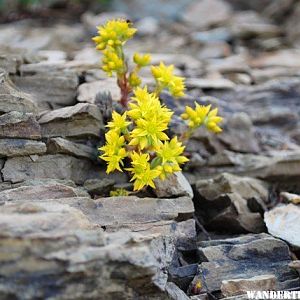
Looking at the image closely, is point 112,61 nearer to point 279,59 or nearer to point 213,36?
point 279,59

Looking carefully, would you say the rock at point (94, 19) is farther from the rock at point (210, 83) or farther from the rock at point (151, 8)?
the rock at point (210, 83)

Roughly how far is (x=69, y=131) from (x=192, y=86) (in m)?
2.07

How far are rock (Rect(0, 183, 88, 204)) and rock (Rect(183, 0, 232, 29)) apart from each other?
565cm

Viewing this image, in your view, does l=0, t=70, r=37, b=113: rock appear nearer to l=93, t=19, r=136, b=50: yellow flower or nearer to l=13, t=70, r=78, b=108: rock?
l=13, t=70, r=78, b=108: rock

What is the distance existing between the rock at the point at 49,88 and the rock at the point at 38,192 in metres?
1.25

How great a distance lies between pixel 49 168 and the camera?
13.3 feet

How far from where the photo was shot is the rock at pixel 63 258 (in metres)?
2.67

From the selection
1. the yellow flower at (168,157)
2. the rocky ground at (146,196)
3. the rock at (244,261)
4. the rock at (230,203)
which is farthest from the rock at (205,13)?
the rock at (244,261)

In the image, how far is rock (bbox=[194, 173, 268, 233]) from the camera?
170 inches

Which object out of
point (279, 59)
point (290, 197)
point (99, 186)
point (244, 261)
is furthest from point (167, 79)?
point (279, 59)

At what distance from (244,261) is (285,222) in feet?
1.72

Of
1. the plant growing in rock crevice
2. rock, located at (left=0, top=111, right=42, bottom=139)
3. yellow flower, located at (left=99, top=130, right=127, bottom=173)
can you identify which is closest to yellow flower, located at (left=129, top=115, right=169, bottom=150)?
the plant growing in rock crevice

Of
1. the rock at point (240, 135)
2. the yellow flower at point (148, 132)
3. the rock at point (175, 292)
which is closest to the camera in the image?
the rock at point (175, 292)

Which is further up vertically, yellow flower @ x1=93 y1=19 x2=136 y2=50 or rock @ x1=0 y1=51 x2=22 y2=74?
yellow flower @ x1=93 y1=19 x2=136 y2=50
